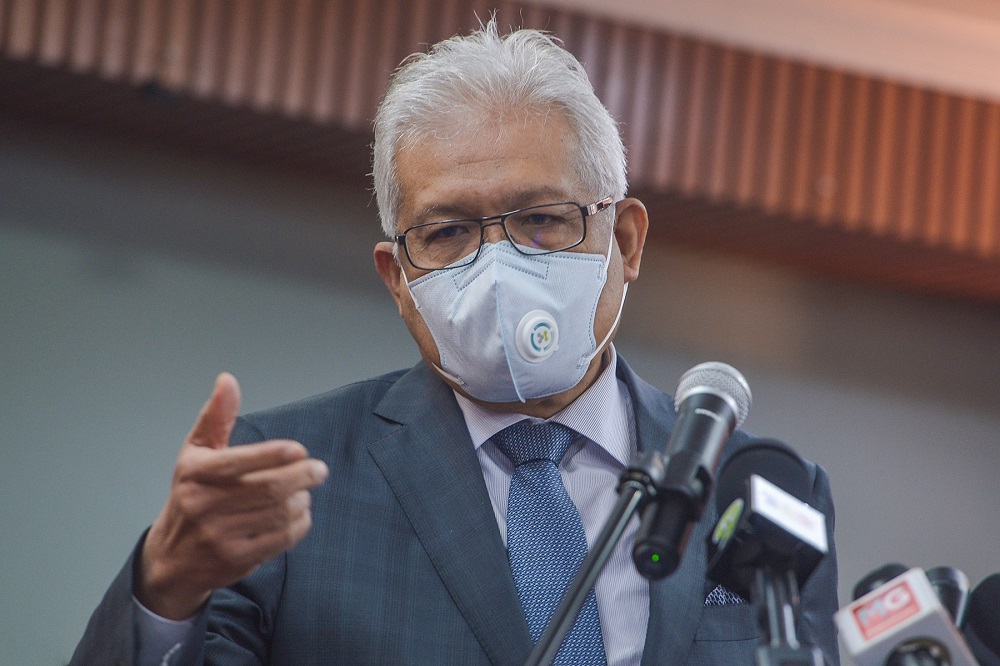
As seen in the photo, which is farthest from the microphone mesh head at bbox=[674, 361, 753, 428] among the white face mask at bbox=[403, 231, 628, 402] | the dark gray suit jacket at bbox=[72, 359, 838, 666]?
the white face mask at bbox=[403, 231, 628, 402]

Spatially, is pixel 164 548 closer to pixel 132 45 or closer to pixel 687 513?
pixel 687 513

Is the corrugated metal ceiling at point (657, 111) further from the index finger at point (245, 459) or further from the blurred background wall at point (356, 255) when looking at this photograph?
the index finger at point (245, 459)

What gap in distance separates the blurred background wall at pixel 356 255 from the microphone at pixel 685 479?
2.63m

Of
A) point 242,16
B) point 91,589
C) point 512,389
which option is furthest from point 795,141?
point 91,589

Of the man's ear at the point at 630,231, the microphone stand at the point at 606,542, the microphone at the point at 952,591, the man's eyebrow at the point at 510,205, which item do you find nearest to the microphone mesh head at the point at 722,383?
the microphone stand at the point at 606,542

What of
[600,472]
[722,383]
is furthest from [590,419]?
[722,383]

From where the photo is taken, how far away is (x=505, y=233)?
174cm

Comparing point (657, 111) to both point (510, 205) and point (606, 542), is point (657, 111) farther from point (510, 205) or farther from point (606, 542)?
point (606, 542)

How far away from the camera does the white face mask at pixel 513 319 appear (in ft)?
5.55

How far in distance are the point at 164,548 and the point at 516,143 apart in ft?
2.83

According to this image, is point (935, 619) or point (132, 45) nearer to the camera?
point (935, 619)

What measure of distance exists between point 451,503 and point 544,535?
15 centimetres

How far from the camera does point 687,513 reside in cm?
102

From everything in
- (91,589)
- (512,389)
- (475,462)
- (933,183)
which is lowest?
(91,589)
